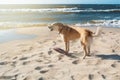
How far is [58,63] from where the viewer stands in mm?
7418

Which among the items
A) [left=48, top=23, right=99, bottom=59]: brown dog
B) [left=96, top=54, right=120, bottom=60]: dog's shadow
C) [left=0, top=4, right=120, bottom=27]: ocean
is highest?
[left=48, top=23, right=99, bottom=59]: brown dog

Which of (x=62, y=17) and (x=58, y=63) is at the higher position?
(x=58, y=63)

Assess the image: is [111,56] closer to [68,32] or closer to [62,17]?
[68,32]

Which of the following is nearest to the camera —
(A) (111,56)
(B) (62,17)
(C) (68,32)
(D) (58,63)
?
(D) (58,63)

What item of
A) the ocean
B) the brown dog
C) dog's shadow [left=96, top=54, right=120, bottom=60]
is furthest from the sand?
the ocean

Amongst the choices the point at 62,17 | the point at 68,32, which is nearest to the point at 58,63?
the point at 68,32

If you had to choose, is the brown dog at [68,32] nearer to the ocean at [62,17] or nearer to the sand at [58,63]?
the sand at [58,63]

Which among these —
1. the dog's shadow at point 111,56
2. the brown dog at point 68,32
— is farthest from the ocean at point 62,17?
the dog's shadow at point 111,56

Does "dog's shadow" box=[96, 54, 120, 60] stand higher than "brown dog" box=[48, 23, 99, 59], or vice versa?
"brown dog" box=[48, 23, 99, 59]

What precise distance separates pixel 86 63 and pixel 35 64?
4.48 feet

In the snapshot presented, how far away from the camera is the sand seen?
639 cm

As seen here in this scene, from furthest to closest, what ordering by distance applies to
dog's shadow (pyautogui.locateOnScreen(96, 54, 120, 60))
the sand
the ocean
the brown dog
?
1. the ocean
2. the brown dog
3. dog's shadow (pyautogui.locateOnScreen(96, 54, 120, 60))
4. the sand

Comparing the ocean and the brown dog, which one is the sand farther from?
the ocean

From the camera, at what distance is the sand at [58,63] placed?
21.0ft
